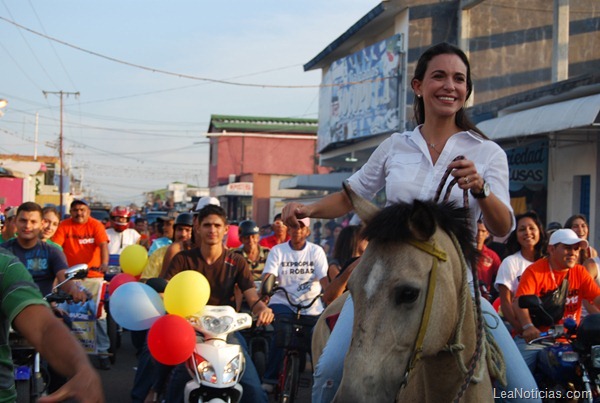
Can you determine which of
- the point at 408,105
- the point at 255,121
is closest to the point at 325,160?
the point at 408,105

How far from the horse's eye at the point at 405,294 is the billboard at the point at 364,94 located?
80.9ft

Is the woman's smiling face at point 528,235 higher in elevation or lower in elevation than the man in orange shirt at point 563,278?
higher

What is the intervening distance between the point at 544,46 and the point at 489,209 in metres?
26.5

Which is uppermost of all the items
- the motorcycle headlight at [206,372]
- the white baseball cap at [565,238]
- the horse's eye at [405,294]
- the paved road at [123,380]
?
the white baseball cap at [565,238]

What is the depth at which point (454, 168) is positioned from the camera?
3.51 metres

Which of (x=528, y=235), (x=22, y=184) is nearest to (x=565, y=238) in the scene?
(x=528, y=235)

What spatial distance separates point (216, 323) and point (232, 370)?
0.44 m

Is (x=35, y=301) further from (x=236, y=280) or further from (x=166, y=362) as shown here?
(x=236, y=280)

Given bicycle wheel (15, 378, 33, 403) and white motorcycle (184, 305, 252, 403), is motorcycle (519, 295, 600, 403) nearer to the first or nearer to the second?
white motorcycle (184, 305, 252, 403)

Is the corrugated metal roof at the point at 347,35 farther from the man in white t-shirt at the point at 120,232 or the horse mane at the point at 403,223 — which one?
the horse mane at the point at 403,223

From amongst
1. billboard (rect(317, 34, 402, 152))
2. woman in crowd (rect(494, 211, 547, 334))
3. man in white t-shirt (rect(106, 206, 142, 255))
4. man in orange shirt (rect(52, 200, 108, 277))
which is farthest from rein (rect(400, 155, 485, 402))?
billboard (rect(317, 34, 402, 152))

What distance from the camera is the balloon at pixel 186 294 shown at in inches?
279

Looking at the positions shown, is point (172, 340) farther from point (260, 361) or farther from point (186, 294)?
point (260, 361)

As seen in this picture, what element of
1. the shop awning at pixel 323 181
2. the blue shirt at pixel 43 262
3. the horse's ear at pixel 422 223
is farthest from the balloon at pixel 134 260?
the shop awning at pixel 323 181
